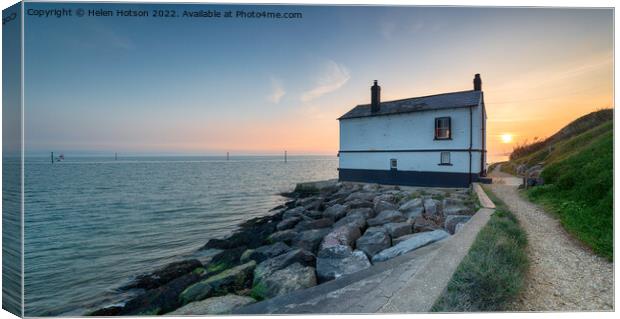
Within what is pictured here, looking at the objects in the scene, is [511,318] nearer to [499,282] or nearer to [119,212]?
[499,282]

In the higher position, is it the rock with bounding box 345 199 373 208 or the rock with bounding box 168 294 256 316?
the rock with bounding box 345 199 373 208

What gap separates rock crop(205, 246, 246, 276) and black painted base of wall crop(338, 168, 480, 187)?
9982mm

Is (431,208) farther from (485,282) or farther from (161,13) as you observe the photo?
(161,13)

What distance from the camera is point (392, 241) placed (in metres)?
7.33

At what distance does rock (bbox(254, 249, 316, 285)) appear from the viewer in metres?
6.10

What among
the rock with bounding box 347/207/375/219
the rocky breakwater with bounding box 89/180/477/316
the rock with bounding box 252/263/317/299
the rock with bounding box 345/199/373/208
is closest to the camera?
the rock with bounding box 252/263/317/299

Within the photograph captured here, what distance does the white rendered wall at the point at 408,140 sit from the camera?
14.1 meters

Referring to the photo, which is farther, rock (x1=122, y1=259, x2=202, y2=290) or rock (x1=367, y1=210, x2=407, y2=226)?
rock (x1=367, y1=210, x2=407, y2=226)

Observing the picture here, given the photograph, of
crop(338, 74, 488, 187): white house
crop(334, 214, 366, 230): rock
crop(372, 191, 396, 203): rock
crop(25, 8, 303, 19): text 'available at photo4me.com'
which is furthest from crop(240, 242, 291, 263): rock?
crop(338, 74, 488, 187): white house

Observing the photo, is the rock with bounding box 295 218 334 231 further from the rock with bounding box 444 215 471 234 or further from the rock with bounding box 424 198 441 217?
the rock with bounding box 444 215 471 234

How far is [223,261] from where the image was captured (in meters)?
8.10

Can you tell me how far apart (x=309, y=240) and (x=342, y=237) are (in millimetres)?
1223

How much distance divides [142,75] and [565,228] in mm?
9560

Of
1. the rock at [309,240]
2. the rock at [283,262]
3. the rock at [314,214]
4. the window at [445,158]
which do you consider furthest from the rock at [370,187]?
the rock at [283,262]
